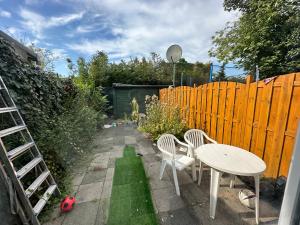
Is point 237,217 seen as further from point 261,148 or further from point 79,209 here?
point 79,209

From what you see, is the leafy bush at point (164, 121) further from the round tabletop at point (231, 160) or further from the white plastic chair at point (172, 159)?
the round tabletop at point (231, 160)

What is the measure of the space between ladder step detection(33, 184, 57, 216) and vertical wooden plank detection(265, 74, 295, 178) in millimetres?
3078

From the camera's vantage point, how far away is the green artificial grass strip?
6.25 ft

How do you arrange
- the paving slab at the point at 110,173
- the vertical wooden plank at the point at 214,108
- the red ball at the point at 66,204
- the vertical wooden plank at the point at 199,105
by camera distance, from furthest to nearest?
the vertical wooden plank at the point at 199,105 < the vertical wooden plank at the point at 214,108 < the paving slab at the point at 110,173 < the red ball at the point at 66,204

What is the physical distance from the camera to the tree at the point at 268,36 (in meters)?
5.68

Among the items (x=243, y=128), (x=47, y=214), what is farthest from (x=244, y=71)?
(x=47, y=214)

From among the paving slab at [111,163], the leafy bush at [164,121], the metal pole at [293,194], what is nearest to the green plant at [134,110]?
the leafy bush at [164,121]

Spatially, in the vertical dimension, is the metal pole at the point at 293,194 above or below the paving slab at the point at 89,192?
above

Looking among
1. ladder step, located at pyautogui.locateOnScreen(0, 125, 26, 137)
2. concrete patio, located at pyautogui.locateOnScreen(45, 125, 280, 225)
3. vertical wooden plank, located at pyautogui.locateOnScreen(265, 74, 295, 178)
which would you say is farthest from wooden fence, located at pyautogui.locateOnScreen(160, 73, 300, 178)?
ladder step, located at pyautogui.locateOnScreen(0, 125, 26, 137)

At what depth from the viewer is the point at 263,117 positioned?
7.89 ft

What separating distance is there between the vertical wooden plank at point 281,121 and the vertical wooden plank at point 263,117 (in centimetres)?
17

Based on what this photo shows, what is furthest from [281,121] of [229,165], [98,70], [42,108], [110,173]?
[98,70]

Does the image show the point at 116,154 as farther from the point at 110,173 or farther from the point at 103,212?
the point at 103,212

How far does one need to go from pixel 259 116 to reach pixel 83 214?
2888mm
